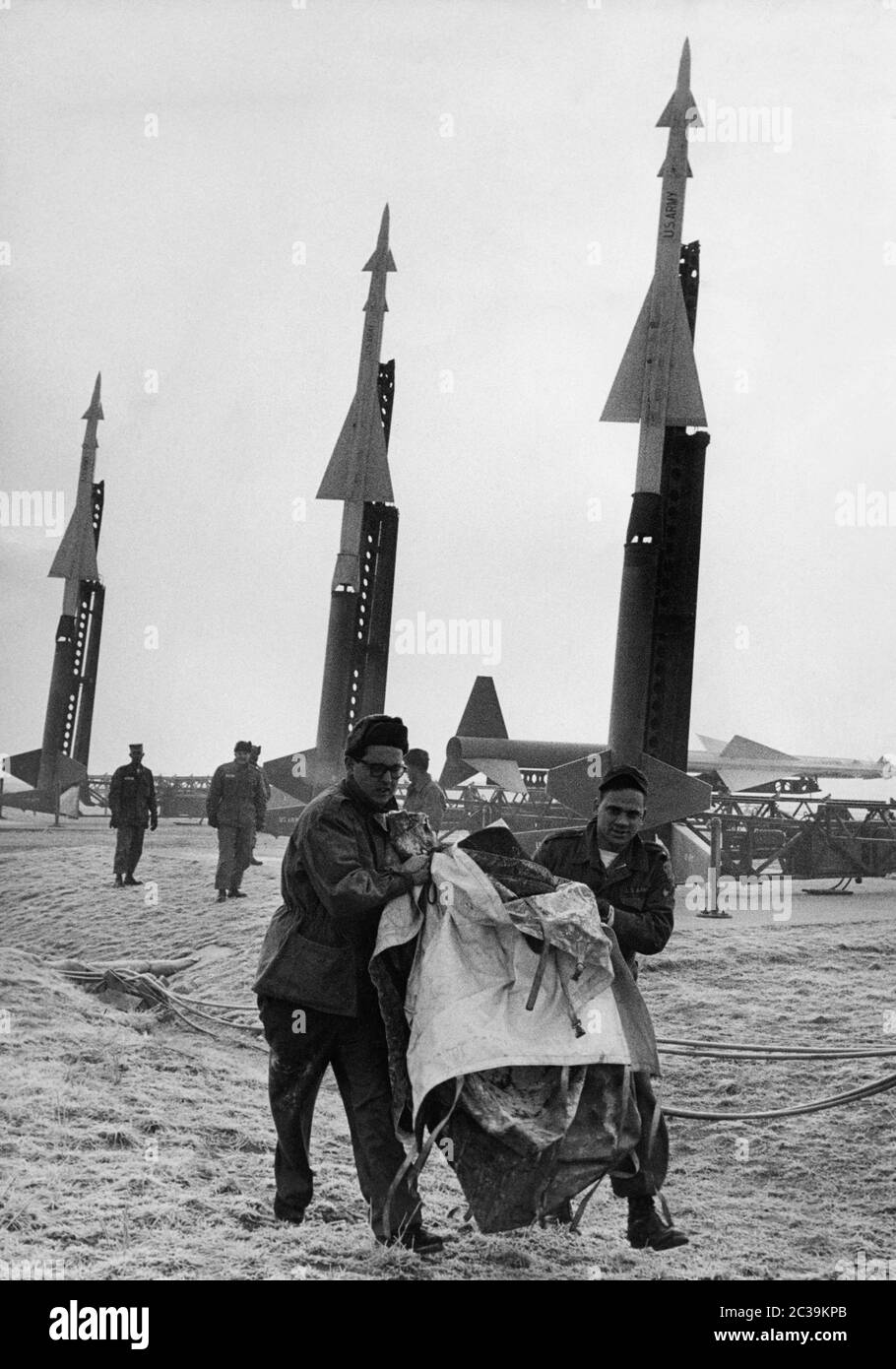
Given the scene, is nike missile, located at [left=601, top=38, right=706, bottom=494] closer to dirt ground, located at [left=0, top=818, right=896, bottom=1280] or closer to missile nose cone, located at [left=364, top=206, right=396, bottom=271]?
dirt ground, located at [left=0, top=818, right=896, bottom=1280]

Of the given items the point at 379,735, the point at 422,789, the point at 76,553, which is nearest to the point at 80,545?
the point at 76,553

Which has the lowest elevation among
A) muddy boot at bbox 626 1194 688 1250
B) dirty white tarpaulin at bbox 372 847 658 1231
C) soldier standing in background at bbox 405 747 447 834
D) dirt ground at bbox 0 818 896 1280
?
dirt ground at bbox 0 818 896 1280

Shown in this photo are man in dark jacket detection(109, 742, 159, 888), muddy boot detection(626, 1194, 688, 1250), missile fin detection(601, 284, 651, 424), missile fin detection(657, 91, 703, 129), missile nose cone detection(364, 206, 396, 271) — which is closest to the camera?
muddy boot detection(626, 1194, 688, 1250)

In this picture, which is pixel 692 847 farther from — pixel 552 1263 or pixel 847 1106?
pixel 552 1263

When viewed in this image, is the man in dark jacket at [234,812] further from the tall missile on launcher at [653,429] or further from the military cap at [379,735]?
the military cap at [379,735]

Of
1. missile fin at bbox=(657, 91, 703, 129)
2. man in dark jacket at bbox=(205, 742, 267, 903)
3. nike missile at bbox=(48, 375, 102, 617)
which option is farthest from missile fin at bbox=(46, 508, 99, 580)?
missile fin at bbox=(657, 91, 703, 129)

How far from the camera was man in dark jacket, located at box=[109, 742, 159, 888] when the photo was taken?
43.4 ft

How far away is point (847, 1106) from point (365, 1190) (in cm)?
342

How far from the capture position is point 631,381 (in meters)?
13.8

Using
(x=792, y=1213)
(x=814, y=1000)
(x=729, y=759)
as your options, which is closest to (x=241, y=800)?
(x=814, y=1000)

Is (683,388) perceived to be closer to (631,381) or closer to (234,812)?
(631,381)

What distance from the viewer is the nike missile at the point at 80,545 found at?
982 inches

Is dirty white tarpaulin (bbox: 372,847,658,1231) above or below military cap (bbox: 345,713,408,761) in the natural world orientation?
below

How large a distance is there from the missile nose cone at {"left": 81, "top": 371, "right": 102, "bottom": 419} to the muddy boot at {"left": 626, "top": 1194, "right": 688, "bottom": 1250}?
23689 mm
